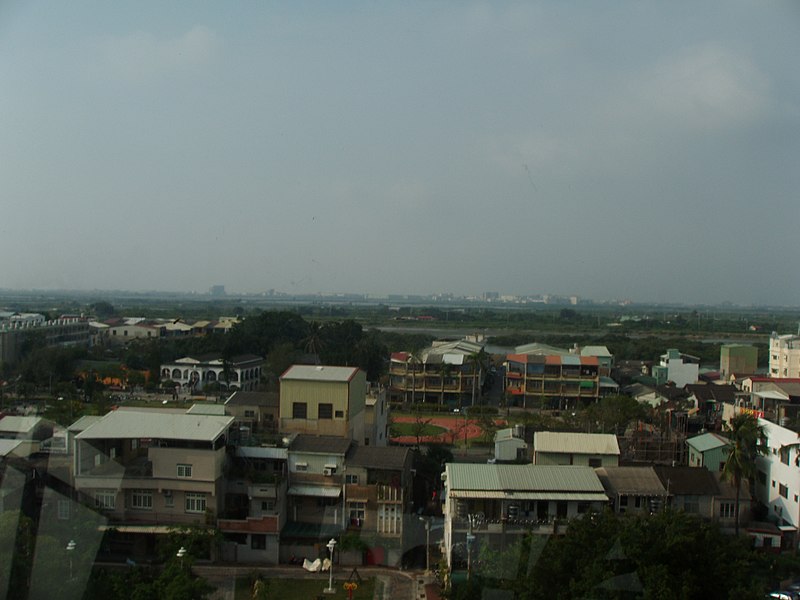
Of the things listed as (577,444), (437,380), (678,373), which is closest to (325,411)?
(577,444)

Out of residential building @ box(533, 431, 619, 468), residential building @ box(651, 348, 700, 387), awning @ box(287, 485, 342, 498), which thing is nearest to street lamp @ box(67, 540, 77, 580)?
awning @ box(287, 485, 342, 498)

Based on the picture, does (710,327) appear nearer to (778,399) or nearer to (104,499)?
(778,399)

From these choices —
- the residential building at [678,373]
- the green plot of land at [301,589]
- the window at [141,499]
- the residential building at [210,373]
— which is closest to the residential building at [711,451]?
the green plot of land at [301,589]

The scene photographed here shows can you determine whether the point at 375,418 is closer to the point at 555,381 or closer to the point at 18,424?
the point at 18,424

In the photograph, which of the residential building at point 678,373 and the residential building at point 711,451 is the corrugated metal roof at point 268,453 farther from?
the residential building at point 678,373

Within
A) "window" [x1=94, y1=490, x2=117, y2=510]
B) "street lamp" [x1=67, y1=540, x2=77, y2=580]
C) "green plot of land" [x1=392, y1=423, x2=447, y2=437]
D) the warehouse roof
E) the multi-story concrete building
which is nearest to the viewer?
"street lamp" [x1=67, y1=540, x2=77, y2=580]

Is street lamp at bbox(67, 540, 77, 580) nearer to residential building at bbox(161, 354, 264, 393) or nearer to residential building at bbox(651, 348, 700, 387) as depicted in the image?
residential building at bbox(161, 354, 264, 393)
